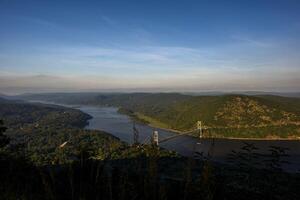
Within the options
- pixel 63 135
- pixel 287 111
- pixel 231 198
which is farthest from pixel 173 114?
pixel 231 198

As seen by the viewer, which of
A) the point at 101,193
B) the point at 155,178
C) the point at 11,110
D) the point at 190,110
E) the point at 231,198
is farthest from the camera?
the point at 11,110

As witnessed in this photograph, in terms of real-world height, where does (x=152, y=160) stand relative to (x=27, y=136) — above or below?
above

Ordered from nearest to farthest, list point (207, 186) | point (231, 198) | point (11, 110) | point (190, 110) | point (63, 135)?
point (207, 186)
point (231, 198)
point (63, 135)
point (190, 110)
point (11, 110)

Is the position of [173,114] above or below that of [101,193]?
below

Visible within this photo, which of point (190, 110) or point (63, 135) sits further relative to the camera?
point (190, 110)

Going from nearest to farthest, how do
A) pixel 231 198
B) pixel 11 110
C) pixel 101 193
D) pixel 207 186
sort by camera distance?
pixel 207 186, pixel 101 193, pixel 231 198, pixel 11 110

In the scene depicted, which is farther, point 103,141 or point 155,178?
point 103,141

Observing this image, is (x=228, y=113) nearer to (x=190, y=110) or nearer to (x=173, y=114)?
(x=190, y=110)

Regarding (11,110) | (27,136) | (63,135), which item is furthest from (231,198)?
(11,110)

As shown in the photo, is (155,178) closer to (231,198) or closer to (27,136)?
(231,198)
